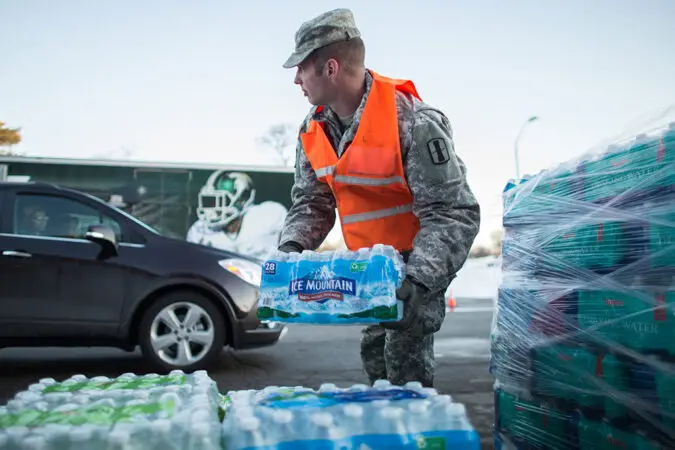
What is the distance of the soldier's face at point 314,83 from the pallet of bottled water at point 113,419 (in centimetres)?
120

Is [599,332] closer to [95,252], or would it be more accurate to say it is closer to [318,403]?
[318,403]

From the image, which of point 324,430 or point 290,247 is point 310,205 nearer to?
point 290,247

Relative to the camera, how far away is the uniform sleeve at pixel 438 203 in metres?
1.99

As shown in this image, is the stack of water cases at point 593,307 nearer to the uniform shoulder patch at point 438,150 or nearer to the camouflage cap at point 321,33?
the uniform shoulder patch at point 438,150

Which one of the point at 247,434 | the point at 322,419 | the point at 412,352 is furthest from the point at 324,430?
the point at 412,352

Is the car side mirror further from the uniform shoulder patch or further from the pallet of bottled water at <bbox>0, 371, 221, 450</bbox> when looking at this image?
the uniform shoulder patch

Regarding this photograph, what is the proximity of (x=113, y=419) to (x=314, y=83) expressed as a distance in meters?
1.42

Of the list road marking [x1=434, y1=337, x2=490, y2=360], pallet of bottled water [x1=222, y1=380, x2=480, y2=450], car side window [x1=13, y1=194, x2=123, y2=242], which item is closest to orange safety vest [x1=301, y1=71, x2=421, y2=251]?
pallet of bottled water [x1=222, y1=380, x2=480, y2=450]

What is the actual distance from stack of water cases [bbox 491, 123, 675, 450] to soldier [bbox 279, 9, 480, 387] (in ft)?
1.53

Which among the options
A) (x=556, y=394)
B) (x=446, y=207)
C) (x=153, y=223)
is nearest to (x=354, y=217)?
(x=446, y=207)

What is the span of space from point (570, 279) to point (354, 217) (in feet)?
2.95

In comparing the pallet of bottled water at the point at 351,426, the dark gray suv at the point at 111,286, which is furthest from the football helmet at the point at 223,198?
the pallet of bottled water at the point at 351,426

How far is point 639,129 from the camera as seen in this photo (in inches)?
85.8

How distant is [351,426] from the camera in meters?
1.34
